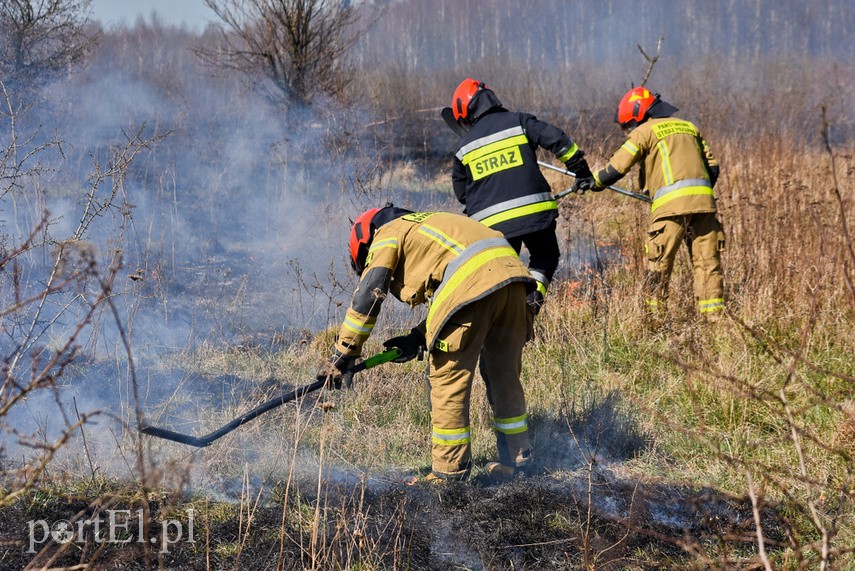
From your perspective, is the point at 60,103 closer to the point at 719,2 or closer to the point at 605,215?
the point at 605,215

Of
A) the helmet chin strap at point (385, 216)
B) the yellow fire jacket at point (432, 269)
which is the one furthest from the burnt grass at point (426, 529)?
the helmet chin strap at point (385, 216)

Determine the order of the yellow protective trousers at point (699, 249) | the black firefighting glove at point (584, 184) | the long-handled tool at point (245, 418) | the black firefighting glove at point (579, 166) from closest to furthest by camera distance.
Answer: the long-handled tool at point (245, 418)
the black firefighting glove at point (579, 166)
the black firefighting glove at point (584, 184)
the yellow protective trousers at point (699, 249)

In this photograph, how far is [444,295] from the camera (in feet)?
12.1

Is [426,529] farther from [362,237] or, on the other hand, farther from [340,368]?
[362,237]

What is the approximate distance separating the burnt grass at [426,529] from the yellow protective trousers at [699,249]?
2.54 metres

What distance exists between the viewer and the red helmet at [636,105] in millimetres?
6371

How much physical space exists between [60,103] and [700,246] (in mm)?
7453

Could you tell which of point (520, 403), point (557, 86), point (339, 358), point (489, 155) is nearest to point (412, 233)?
point (339, 358)

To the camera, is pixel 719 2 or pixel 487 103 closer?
pixel 487 103

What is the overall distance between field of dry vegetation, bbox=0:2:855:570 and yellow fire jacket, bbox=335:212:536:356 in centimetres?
62

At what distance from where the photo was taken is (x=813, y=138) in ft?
36.7

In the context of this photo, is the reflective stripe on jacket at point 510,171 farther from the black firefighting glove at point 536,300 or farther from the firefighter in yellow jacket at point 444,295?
Result: the firefighter in yellow jacket at point 444,295

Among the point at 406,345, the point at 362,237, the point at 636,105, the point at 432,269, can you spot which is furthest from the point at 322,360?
the point at 636,105

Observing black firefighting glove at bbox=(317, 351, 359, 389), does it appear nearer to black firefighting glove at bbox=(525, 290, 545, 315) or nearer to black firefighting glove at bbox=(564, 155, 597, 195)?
black firefighting glove at bbox=(525, 290, 545, 315)
